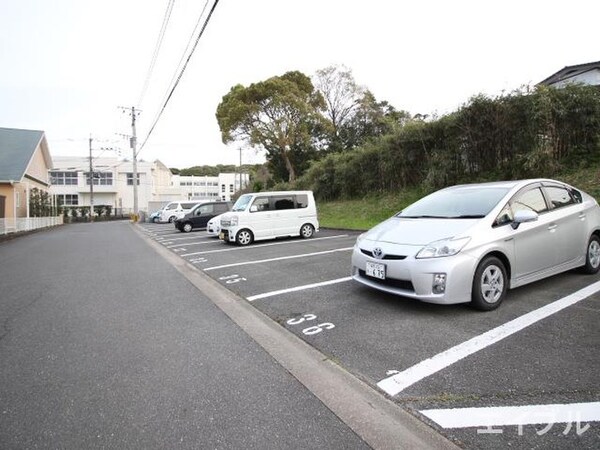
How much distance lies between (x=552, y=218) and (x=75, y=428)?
512cm

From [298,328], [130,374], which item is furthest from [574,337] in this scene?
[130,374]

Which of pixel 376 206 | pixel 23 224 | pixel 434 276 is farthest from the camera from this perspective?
pixel 23 224

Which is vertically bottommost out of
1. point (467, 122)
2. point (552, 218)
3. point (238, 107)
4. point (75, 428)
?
point (75, 428)

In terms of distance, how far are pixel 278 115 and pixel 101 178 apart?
30878 millimetres

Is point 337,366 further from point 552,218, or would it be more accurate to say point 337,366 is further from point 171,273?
point 171,273

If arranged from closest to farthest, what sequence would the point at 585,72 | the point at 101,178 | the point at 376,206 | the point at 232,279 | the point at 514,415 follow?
the point at 514,415 < the point at 232,279 < the point at 376,206 < the point at 585,72 < the point at 101,178

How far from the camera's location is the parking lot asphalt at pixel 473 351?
2.03 metres

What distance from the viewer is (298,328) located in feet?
11.8

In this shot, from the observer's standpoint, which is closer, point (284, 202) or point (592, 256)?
point (592, 256)

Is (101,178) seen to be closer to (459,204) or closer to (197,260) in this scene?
(197,260)

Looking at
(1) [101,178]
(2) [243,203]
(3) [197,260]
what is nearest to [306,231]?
(2) [243,203]

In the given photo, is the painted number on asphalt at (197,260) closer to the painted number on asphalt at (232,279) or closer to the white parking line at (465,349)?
the painted number on asphalt at (232,279)

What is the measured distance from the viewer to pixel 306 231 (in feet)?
37.1

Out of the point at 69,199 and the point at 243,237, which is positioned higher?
the point at 69,199
